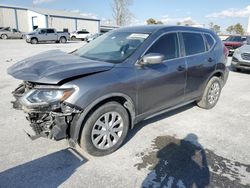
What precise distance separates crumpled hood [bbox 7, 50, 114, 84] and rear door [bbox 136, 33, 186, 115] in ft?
2.18

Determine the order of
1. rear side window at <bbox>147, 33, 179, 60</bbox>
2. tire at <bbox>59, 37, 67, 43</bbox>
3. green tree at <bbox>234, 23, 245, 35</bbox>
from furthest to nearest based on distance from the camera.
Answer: green tree at <bbox>234, 23, 245, 35</bbox> → tire at <bbox>59, 37, 67, 43</bbox> → rear side window at <bbox>147, 33, 179, 60</bbox>

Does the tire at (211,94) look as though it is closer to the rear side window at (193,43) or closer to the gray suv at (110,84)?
the gray suv at (110,84)

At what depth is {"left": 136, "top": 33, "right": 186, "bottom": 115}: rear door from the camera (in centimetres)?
353

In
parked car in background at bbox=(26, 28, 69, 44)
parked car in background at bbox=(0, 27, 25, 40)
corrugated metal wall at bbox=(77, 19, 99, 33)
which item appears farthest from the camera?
corrugated metal wall at bbox=(77, 19, 99, 33)

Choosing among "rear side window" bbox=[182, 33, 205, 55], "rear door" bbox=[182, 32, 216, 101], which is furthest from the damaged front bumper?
"rear side window" bbox=[182, 33, 205, 55]

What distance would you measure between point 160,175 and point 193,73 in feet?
7.51

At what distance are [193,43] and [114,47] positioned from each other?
1728mm

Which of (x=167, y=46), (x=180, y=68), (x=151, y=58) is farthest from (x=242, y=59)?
(x=151, y=58)

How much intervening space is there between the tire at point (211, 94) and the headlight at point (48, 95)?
3424 mm

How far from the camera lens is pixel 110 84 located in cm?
307

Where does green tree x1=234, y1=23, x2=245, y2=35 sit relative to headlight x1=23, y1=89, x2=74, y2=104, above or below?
above

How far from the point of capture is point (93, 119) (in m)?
3.03

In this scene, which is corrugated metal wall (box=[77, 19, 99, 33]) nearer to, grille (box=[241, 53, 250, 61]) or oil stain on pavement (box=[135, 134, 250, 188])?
grille (box=[241, 53, 250, 61])

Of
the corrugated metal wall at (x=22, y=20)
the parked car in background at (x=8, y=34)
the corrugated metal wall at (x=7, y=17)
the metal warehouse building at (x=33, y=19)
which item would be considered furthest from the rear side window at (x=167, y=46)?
the corrugated metal wall at (x=22, y=20)
